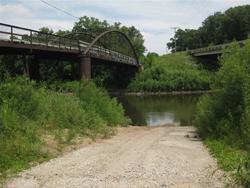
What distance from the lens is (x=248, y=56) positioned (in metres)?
22.2

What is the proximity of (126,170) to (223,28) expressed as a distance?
4938 inches

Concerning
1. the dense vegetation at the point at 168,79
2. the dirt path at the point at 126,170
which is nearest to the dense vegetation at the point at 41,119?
the dirt path at the point at 126,170

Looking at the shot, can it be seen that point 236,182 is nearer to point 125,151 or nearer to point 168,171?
point 168,171

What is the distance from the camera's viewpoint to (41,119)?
20.6 m

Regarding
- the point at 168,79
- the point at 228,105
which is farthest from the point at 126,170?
the point at 168,79

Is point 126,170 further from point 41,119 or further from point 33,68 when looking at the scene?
point 33,68

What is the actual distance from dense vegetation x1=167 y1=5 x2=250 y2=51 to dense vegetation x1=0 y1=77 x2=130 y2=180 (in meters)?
98.1

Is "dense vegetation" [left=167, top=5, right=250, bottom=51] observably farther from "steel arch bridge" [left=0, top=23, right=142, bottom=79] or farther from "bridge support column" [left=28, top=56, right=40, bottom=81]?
"bridge support column" [left=28, top=56, right=40, bottom=81]

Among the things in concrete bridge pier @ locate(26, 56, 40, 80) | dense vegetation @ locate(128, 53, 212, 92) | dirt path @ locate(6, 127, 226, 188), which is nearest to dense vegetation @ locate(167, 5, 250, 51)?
dense vegetation @ locate(128, 53, 212, 92)

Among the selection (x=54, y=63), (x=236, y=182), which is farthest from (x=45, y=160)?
(x=54, y=63)

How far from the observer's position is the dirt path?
472 inches

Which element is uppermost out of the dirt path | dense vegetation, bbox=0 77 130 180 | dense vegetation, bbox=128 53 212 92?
dense vegetation, bbox=128 53 212 92

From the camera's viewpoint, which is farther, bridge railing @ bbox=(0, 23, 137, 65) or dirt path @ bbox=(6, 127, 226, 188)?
bridge railing @ bbox=(0, 23, 137, 65)

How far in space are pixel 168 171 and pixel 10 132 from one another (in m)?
5.94
